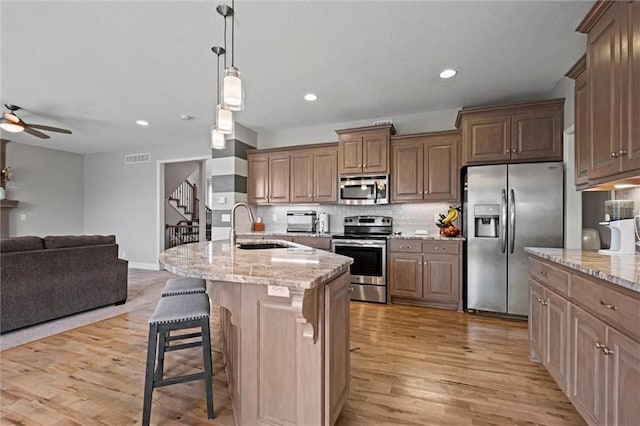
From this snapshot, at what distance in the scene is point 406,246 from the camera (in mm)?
3861

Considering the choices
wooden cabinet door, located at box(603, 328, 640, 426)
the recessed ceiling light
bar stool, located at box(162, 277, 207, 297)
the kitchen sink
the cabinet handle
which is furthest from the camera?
the recessed ceiling light

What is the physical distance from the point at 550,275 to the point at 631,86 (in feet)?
3.92

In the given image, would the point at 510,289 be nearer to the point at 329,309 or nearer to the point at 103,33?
the point at 329,309

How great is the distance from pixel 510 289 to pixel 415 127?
8.38 feet

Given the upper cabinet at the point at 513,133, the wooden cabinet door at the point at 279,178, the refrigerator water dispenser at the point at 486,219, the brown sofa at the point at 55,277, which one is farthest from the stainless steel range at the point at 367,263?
the brown sofa at the point at 55,277

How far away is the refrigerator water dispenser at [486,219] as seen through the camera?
3.44 m

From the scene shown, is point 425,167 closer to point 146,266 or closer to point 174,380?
point 174,380

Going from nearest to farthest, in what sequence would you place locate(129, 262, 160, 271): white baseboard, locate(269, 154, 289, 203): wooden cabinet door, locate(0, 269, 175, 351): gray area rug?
locate(0, 269, 175, 351): gray area rug
locate(269, 154, 289, 203): wooden cabinet door
locate(129, 262, 160, 271): white baseboard

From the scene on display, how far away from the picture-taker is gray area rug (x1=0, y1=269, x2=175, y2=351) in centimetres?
281

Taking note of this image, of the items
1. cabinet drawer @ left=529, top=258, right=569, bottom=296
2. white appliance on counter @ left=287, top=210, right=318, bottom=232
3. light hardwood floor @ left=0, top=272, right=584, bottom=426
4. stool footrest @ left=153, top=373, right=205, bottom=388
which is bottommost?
light hardwood floor @ left=0, top=272, right=584, bottom=426

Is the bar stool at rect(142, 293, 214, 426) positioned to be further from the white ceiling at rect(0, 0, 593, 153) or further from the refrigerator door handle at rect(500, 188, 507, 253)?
the refrigerator door handle at rect(500, 188, 507, 253)

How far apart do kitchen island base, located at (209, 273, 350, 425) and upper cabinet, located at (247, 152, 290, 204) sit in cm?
348

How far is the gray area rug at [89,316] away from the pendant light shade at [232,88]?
3.00 metres

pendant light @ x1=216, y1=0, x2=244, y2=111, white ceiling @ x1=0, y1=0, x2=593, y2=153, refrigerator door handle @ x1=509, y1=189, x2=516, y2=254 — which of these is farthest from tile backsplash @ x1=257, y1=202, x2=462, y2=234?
pendant light @ x1=216, y1=0, x2=244, y2=111
